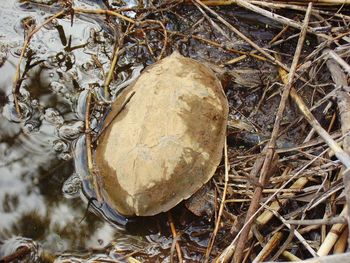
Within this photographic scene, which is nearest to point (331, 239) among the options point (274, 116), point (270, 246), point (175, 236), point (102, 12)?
point (270, 246)

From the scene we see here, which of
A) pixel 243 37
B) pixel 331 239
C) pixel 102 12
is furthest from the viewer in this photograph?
pixel 102 12

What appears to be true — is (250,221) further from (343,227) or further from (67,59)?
(67,59)

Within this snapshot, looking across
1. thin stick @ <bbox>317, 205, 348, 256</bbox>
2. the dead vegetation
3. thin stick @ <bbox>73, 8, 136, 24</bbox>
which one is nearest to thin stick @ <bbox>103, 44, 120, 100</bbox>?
the dead vegetation

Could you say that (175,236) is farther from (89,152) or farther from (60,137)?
(60,137)

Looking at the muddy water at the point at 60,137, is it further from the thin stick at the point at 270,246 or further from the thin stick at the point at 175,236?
the thin stick at the point at 270,246

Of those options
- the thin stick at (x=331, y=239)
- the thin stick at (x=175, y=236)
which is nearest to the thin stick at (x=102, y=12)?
the thin stick at (x=175, y=236)

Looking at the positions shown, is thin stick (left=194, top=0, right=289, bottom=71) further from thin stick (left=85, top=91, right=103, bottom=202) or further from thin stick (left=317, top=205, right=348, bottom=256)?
thin stick (left=317, top=205, right=348, bottom=256)
